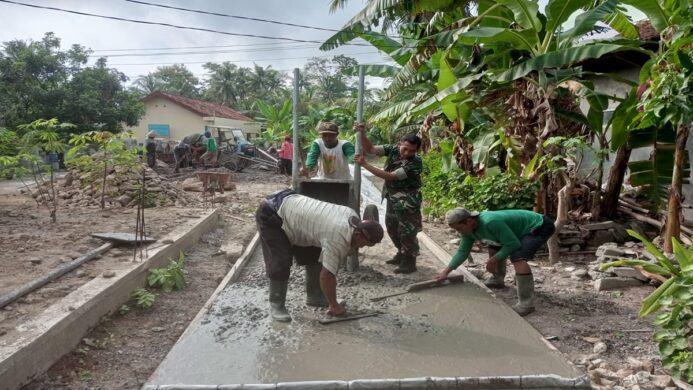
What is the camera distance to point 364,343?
342 centimetres

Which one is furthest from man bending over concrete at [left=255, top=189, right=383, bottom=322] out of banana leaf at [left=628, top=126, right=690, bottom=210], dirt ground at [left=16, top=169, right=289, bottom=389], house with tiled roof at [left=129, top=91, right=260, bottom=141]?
house with tiled roof at [left=129, top=91, right=260, bottom=141]

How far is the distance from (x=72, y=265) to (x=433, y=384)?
3.72 metres

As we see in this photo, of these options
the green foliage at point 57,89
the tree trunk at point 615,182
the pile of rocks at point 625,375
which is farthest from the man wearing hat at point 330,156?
the green foliage at point 57,89

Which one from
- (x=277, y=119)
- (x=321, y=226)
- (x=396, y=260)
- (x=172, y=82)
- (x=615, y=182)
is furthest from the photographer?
(x=172, y=82)

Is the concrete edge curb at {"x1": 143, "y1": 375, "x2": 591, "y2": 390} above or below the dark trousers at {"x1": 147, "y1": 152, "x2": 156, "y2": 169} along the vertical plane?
below

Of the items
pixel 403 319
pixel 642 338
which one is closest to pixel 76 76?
pixel 403 319

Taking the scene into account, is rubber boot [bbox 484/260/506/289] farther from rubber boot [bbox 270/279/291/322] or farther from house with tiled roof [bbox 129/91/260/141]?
house with tiled roof [bbox 129/91/260/141]

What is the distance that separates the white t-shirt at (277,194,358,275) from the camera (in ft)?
11.3

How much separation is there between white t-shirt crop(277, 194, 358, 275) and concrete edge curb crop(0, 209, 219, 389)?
1.66 m

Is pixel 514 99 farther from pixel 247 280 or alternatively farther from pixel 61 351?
pixel 61 351

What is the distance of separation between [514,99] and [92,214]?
268 inches

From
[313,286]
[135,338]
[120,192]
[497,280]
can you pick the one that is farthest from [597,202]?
[120,192]

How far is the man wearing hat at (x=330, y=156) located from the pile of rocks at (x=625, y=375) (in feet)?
9.35

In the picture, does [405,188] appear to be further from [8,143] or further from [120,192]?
[120,192]
